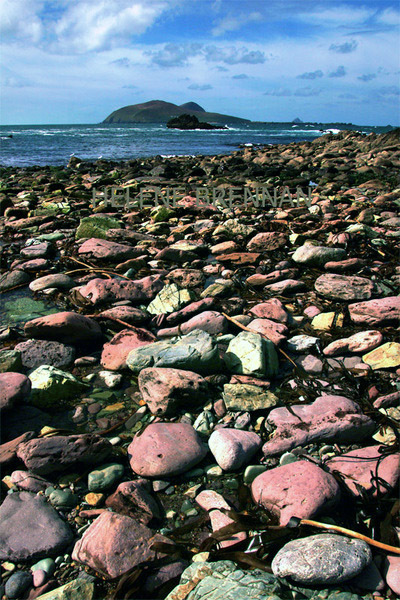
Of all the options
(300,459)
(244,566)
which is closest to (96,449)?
(244,566)

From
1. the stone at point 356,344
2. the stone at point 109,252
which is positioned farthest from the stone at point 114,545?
the stone at point 109,252

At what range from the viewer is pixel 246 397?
2.36 meters

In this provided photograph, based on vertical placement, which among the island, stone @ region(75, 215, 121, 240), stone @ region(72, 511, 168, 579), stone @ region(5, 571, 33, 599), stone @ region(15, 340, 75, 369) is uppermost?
the island

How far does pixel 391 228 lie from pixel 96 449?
576cm

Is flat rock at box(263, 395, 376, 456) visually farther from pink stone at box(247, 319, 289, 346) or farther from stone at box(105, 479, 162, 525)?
pink stone at box(247, 319, 289, 346)

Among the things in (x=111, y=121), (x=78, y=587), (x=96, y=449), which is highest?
(x=111, y=121)

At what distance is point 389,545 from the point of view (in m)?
1.48

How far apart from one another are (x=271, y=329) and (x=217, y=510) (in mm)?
1609

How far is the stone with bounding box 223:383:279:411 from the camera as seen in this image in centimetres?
230

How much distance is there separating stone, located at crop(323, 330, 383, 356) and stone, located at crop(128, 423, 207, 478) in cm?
134

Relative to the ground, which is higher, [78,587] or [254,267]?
[254,267]

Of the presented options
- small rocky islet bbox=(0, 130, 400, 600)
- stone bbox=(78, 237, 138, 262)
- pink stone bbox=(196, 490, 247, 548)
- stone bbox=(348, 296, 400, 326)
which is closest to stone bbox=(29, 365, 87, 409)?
small rocky islet bbox=(0, 130, 400, 600)

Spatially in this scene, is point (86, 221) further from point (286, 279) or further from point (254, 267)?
point (286, 279)

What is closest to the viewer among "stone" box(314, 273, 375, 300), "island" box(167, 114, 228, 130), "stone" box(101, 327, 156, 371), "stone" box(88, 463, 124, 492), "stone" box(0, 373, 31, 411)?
→ "stone" box(88, 463, 124, 492)
